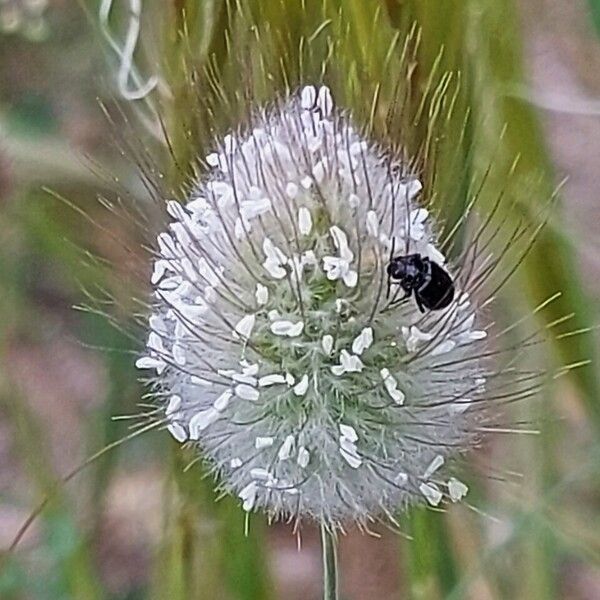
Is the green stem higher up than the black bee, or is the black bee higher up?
the black bee

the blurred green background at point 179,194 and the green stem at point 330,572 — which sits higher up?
the blurred green background at point 179,194

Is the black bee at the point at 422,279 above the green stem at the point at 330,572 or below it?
above

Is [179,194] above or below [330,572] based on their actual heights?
above

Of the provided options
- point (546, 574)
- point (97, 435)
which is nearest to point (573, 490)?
point (546, 574)

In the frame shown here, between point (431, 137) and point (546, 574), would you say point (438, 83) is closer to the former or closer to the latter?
point (431, 137)

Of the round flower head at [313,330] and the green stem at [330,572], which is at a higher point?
the round flower head at [313,330]
